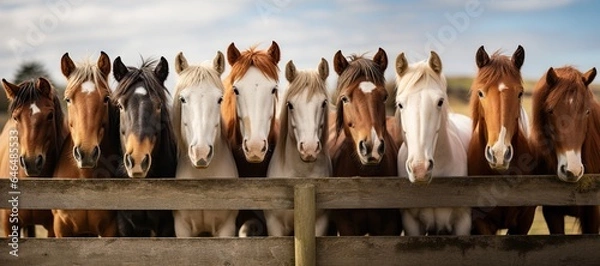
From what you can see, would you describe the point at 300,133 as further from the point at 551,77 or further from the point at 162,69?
the point at 551,77

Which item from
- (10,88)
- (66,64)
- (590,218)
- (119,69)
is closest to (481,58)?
(590,218)

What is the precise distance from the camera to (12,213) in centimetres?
584

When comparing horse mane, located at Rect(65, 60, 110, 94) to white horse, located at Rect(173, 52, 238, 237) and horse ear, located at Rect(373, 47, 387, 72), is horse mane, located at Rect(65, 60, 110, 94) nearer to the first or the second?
white horse, located at Rect(173, 52, 238, 237)

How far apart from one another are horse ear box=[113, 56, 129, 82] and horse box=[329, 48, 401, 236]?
1.62 meters

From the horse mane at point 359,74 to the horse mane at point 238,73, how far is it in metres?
0.51

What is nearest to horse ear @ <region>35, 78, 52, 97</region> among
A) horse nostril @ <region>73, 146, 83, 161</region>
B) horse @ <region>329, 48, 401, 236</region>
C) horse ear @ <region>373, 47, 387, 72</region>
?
horse nostril @ <region>73, 146, 83, 161</region>

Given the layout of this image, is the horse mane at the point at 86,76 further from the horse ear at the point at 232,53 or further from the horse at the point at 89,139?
the horse ear at the point at 232,53

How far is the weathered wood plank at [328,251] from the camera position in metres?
4.84

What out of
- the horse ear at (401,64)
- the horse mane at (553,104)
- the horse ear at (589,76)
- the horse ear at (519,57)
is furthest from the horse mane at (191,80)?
the horse ear at (589,76)

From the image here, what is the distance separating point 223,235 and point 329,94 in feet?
4.50

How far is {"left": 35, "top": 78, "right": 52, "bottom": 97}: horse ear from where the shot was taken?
555 centimetres

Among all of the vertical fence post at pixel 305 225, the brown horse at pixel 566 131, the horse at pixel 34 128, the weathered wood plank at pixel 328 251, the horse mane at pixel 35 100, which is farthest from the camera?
the horse mane at pixel 35 100

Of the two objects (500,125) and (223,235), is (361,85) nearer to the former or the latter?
(500,125)

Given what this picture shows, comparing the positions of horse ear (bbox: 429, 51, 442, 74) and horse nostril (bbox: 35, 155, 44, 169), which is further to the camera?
horse nostril (bbox: 35, 155, 44, 169)
